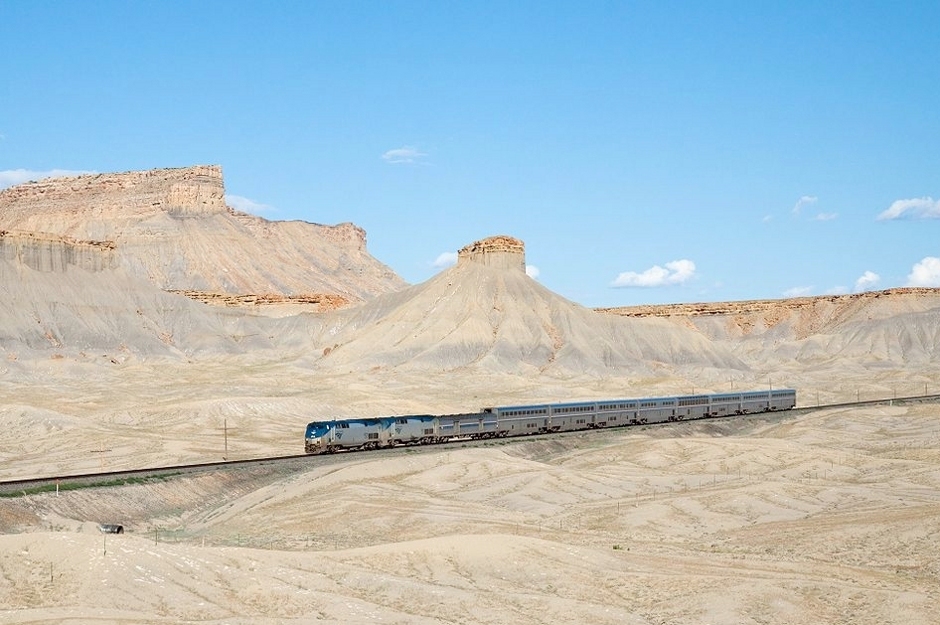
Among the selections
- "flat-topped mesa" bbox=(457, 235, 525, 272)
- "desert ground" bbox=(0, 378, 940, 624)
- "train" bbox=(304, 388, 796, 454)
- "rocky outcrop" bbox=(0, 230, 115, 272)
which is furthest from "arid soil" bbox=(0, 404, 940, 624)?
"rocky outcrop" bbox=(0, 230, 115, 272)

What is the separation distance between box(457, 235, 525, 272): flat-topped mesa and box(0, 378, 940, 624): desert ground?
105 metres

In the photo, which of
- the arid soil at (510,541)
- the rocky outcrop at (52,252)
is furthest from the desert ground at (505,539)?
the rocky outcrop at (52,252)

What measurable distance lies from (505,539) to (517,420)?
4071 cm

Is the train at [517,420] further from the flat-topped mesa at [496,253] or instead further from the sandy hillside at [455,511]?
the flat-topped mesa at [496,253]

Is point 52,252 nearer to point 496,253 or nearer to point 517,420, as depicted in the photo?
point 496,253

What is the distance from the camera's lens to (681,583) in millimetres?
33688

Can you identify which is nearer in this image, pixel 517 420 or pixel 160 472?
pixel 160 472

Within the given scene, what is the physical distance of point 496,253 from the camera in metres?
179

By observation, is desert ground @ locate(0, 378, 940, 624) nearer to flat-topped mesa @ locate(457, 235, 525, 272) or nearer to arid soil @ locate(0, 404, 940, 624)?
arid soil @ locate(0, 404, 940, 624)

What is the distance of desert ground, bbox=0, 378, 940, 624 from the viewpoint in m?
30.1

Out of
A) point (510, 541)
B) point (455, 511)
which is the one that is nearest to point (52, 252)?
point (455, 511)

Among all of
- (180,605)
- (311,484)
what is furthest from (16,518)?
(180,605)

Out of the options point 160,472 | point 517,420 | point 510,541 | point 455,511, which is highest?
point 517,420

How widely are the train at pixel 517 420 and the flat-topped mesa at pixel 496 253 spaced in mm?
79473
